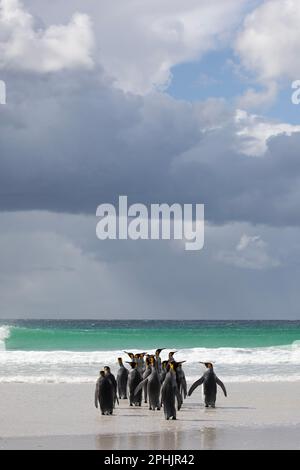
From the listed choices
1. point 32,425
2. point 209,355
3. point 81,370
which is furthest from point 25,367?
point 32,425

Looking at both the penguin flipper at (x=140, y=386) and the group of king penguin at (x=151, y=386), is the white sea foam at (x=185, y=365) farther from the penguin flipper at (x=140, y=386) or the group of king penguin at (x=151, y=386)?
the penguin flipper at (x=140, y=386)

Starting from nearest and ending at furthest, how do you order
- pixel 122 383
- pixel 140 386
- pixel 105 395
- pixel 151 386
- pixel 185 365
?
pixel 105 395
pixel 151 386
pixel 140 386
pixel 122 383
pixel 185 365

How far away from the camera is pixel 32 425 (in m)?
16.0

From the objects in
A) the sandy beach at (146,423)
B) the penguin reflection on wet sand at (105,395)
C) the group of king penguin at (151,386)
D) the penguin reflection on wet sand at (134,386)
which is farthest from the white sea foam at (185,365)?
the penguin reflection on wet sand at (105,395)

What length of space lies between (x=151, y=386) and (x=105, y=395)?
123cm

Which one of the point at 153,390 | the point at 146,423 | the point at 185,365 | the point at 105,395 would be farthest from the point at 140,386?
the point at 185,365

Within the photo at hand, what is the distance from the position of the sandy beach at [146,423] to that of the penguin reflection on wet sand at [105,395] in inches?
10.1

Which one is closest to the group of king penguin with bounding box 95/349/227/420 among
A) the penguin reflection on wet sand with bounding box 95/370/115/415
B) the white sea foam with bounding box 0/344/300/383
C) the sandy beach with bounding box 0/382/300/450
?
the penguin reflection on wet sand with bounding box 95/370/115/415

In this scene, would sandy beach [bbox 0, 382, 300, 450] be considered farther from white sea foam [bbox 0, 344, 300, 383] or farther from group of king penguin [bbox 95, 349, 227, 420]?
white sea foam [bbox 0, 344, 300, 383]

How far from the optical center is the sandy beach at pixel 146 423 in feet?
45.1

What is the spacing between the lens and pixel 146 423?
16531 millimetres

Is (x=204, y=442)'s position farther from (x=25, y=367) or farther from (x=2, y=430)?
(x=25, y=367)

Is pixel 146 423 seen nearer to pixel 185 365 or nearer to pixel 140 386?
pixel 140 386

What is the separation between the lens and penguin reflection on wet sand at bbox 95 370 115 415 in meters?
18.2
